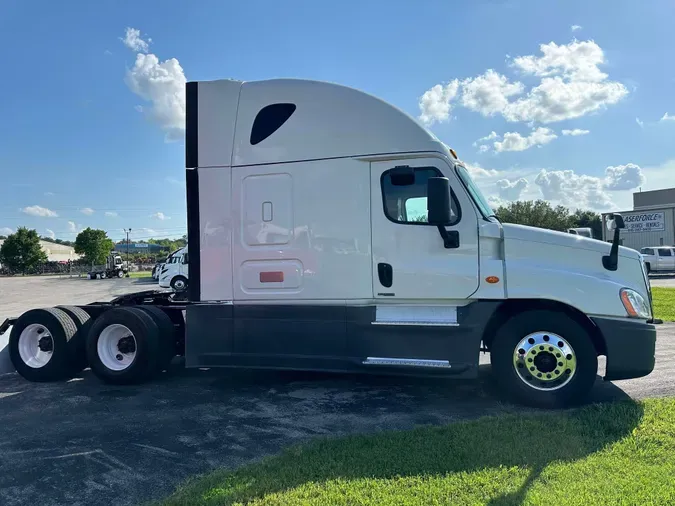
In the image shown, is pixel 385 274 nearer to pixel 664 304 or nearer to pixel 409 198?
pixel 409 198

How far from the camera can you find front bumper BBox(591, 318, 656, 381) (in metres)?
5.20

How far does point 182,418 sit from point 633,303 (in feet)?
15.8

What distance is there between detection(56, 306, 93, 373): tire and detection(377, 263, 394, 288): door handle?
4.28 metres

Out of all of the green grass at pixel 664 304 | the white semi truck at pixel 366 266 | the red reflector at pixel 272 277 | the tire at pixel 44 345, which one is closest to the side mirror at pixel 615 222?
the white semi truck at pixel 366 266

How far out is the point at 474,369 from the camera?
17.8 feet

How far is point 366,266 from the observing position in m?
5.80

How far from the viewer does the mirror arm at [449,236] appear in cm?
549

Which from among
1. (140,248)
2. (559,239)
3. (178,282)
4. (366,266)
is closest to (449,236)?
(366,266)

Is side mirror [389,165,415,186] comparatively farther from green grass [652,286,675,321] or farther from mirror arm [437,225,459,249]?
green grass [652,286,675,321]

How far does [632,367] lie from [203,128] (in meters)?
5.50

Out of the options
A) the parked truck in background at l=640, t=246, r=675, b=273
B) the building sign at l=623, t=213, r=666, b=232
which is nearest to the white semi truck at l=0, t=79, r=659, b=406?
the parked truck in background at l=640, t=246, r=675, b=273

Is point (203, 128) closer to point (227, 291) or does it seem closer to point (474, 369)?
point (227, 291)

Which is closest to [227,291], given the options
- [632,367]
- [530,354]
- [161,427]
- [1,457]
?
[161,427]

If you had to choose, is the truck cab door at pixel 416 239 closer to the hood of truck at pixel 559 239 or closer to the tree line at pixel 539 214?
the hood of truck at pixel 559 239
